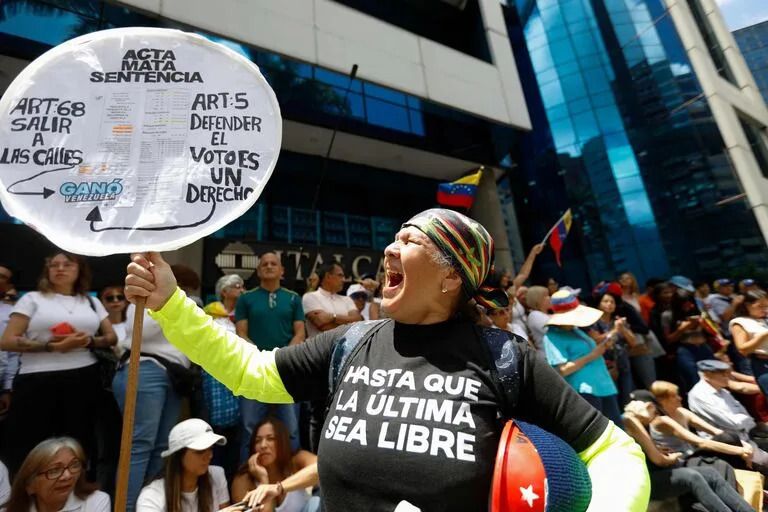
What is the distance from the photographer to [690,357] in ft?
18.7

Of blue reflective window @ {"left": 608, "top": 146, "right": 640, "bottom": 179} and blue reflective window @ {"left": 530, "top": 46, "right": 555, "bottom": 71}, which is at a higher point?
blue reflective window @ {"left": 530, "top": 46, "right": 555, "bottom": 71}

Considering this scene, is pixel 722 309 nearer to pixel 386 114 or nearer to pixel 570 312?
pixel 570 312

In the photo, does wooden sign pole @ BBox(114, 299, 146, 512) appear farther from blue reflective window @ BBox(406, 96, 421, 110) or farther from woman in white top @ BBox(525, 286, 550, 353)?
blue reflective window @ BBox(406, 96, 421, 110)

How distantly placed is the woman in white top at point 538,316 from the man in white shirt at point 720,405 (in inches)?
69.3

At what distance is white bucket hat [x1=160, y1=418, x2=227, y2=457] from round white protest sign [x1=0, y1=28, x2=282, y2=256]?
1977 mm

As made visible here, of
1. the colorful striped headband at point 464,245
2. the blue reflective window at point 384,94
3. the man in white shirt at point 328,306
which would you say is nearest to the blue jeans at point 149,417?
the man in white shirt at point 328,306

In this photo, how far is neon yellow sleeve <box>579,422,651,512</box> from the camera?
96 centimetres

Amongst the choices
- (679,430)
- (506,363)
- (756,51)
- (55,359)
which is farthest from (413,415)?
(756,51)

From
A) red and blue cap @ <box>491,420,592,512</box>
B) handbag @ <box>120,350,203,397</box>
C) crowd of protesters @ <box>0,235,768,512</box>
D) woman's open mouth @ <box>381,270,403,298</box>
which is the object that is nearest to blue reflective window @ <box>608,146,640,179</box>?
crowd of protesters @ <box>0,235,768,512</box>

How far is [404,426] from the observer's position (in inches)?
44.5

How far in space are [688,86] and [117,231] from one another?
2019cm

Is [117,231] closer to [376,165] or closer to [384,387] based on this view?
[384,387]

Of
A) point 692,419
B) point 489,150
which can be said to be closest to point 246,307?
point 692,419

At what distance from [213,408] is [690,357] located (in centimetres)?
617
